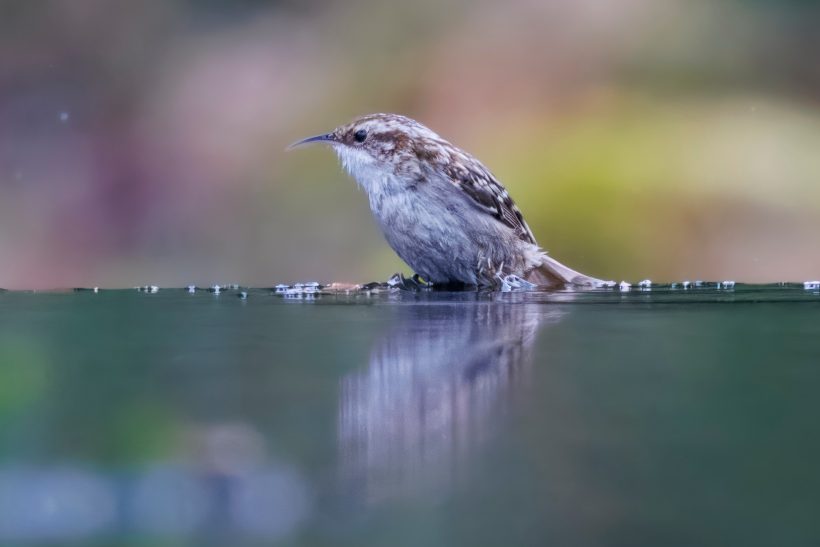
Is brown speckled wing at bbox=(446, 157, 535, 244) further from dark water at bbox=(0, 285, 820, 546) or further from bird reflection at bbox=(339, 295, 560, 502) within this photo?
dark water at bbox=(0, 285, 820, 546)

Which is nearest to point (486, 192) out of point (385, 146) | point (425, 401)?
point (385, 146)

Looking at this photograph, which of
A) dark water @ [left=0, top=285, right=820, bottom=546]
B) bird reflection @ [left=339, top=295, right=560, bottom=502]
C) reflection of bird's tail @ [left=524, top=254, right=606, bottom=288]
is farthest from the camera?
reflection of bird's tail @ [left=524, top=254, right=606, bottom=288]

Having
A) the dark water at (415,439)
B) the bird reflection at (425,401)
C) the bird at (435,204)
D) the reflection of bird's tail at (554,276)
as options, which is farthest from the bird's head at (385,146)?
the dark water at (415,439)

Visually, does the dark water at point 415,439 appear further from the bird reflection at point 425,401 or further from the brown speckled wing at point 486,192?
the brown speckled wing at point 486,192

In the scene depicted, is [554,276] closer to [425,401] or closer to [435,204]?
[435,204]

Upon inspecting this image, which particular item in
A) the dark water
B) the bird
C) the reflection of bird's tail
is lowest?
the dark water

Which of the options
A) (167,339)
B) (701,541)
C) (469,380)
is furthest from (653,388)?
(167,339)

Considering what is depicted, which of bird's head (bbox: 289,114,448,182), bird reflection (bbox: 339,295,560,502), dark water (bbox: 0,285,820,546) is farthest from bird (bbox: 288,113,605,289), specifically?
dark water (bbox: 0,285,820,546)
